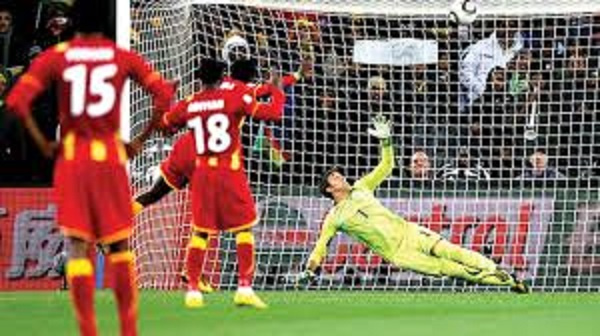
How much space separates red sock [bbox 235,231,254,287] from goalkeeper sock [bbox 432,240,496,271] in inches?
143

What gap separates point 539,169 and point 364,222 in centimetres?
198

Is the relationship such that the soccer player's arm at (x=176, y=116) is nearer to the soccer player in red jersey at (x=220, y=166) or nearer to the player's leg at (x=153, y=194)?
the soccer player in red jersey at (x=220, y=166)

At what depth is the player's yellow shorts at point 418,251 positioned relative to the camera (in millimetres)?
16234

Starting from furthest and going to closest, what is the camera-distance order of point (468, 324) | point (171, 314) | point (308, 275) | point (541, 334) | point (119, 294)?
point (308, 275)
point (171, 314)
point (468, 324)
point (541, 334)
point (119, 294)

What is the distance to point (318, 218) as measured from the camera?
54.3 ft

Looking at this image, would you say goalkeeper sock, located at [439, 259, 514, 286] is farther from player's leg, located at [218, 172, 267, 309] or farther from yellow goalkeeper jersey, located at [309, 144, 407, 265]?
player's leg, located at [218, 172, 267, 309]

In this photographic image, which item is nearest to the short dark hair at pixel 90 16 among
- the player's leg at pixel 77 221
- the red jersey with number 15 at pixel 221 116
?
Answer: the player's leg at pixel 77 221

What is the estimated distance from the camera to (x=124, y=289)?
865 centimetres

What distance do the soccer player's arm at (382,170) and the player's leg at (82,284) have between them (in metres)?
7.41

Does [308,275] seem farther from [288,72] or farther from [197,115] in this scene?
[197,115]

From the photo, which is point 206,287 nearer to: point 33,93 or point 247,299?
point 247,299

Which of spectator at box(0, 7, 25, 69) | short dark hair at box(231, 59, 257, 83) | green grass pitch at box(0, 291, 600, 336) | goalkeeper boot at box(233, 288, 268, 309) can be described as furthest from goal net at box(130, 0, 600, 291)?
goalkeeper boot at box(233, 288, 268, 309)

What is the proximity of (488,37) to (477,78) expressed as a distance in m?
0.44

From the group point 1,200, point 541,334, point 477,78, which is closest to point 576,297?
point 477,78
